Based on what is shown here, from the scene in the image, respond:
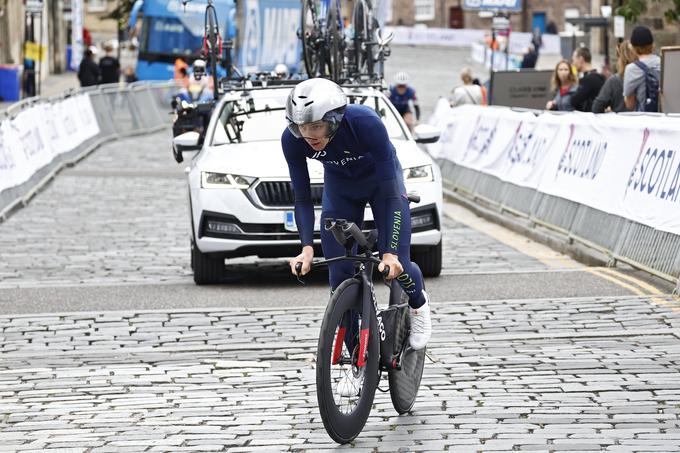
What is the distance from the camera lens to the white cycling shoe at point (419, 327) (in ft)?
25.0

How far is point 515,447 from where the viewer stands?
6828 mm

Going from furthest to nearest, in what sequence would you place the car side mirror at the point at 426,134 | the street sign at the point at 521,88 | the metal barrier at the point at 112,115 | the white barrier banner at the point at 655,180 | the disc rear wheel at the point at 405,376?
the street sign at the point at 521,88 → the metal barrier at the point at 112,115 → the car side mirror at the point at 426,134 → the white barrier banner at the point at 655,180 → the disc rear wheel at the point at 405,376

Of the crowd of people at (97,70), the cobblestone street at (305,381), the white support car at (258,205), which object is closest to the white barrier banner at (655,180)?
the cobblestone street at (305,381)

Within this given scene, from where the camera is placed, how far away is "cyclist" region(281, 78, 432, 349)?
6875 mm

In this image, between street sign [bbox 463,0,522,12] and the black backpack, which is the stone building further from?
the black backpack

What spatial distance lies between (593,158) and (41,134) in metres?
12.9

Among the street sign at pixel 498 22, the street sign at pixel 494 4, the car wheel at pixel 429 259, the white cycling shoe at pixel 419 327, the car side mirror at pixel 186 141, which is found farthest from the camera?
the street sign at pixel 498 22

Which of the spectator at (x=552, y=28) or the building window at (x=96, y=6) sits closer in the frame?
the spectator at (x=552, y=28)

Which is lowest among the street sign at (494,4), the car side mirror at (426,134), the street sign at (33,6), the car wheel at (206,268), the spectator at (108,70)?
the spectator at (108,70)

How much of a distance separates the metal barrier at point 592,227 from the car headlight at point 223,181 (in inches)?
126

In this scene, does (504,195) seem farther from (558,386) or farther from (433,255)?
(558,386)

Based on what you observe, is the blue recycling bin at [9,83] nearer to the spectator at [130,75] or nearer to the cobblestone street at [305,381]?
the spectator at [130,75]

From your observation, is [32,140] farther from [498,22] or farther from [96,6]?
[96,6]

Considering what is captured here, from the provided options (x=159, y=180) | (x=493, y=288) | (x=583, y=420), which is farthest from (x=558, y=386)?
(x=159, y=180)
